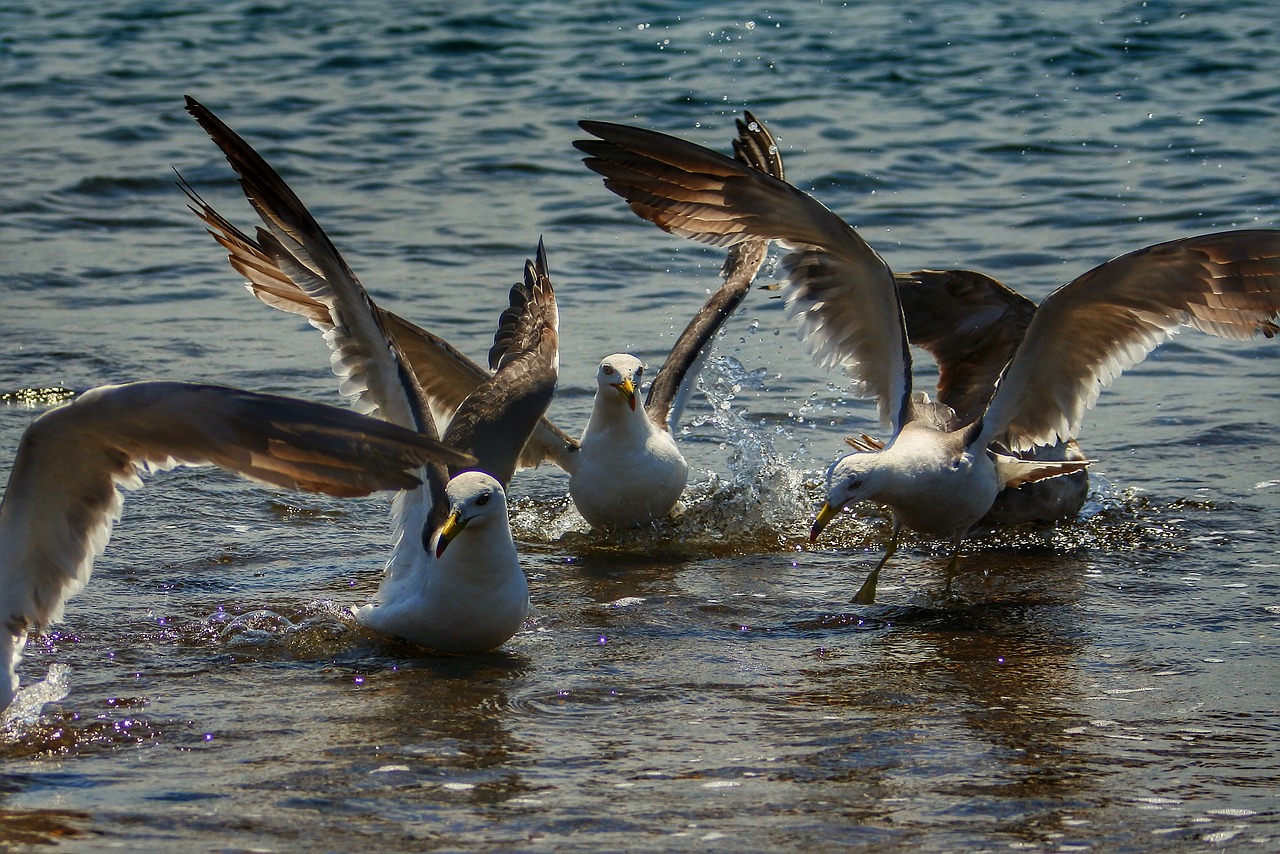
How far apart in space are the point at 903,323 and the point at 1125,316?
2.79 ft

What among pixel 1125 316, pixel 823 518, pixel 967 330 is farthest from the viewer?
pixel 967 330

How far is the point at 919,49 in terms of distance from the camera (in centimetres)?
1830

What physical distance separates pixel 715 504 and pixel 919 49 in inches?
473

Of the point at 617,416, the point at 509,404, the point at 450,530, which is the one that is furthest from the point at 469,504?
the point at 617,416

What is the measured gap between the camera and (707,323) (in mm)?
7918

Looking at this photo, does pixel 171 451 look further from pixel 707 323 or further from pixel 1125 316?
pixel 1125 316

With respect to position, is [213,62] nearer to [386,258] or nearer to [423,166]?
[423,166]

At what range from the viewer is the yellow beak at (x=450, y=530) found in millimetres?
5137

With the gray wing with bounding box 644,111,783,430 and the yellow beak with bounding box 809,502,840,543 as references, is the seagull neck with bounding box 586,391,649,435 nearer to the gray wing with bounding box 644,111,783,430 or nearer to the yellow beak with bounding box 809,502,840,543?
the gray wing with bounding box 644,111,783,430

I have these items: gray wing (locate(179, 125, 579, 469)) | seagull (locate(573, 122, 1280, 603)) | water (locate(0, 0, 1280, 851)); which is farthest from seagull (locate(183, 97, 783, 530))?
seagull (locate(573, 122, 1280, 603))

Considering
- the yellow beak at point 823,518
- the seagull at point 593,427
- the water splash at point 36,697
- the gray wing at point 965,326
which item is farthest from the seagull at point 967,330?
the water splash at point 36,697

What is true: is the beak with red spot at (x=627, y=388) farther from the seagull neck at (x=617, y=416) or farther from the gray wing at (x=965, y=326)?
the gray wing at (x=965, y=326)

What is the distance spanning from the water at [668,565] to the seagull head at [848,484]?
1.14 ft

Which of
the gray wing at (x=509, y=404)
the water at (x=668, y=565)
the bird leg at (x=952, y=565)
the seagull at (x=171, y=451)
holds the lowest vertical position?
the bird leg at (x=952, y=565)
